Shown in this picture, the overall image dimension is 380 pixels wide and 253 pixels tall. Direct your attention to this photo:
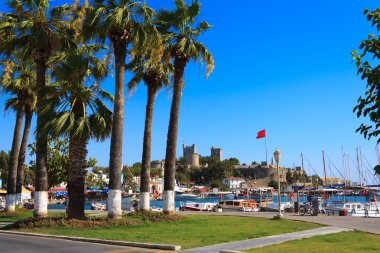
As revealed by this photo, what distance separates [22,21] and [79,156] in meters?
9.54

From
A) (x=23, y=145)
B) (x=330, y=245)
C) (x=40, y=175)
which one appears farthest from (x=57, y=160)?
(x=330, y=245)

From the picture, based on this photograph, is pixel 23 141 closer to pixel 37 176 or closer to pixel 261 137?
pixel 37 176

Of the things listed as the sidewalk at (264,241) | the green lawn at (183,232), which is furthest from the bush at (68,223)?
the sidewalk at (264,241)

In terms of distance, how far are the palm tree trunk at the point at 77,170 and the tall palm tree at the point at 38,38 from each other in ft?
5.77

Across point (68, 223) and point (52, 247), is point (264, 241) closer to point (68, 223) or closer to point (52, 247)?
point (52, 247)

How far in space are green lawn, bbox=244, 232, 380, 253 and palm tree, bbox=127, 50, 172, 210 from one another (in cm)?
1578

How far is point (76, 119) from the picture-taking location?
84.2 feet

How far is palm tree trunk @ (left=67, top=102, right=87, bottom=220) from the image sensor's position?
81.6ft

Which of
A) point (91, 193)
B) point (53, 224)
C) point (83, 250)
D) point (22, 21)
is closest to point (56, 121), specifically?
point (53, 224)

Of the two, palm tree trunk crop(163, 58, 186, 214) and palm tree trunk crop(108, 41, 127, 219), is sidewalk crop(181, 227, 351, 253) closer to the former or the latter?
palm tree trunk crop(108, 41, 127, 219)

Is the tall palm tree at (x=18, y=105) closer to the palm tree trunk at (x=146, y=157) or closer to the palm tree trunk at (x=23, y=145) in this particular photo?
the palm tree trunk at (x=23, y=145)

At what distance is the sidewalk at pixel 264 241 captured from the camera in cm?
1537

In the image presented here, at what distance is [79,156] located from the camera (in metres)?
25.7

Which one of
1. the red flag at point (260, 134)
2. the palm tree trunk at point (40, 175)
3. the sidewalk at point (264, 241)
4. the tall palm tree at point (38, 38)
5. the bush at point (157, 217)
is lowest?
the sidewalk at point (264, 241)
